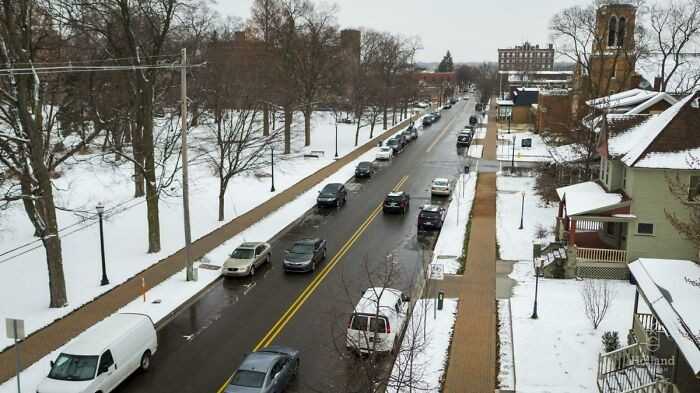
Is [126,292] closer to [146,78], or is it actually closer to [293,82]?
[146,78]

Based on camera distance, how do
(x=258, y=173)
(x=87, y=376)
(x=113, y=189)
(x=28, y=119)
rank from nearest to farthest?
(x=87, y=376), (x=28, y=119), (x=113, y=189), (x=258, y=173)

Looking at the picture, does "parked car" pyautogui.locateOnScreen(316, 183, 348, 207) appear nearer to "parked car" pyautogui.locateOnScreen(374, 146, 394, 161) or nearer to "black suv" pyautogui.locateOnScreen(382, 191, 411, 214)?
"black suv" pyautogui.locateOnScreen(382, 191, 411, 214)

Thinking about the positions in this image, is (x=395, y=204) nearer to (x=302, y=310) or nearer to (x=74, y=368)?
(x=302, y=310)

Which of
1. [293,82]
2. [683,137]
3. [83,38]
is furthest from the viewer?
[293,82]

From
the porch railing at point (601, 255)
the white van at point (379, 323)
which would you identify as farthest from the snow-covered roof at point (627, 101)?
the white van at point (379, 323)

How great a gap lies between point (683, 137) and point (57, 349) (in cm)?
2488

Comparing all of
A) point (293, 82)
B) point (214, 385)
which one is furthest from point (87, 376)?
point (293, 82)

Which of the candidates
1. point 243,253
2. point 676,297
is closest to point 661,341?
point 676,297

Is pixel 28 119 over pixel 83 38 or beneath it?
beneath

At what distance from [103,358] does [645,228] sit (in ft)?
70.1

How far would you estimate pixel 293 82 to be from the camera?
63812 mm

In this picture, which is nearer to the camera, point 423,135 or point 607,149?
point 607,149

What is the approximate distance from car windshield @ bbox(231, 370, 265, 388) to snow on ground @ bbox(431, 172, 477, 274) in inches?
495

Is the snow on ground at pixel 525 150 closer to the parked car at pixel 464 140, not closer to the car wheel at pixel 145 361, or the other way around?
the parked car at pixel 464 140
